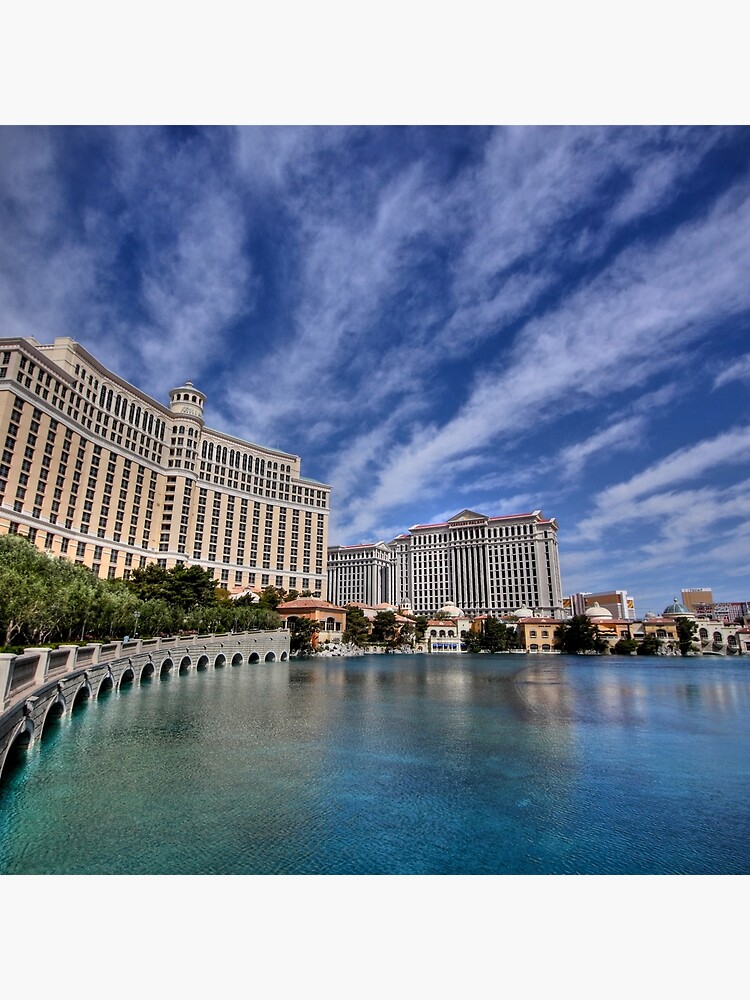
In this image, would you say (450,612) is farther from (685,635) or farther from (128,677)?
(128,677)

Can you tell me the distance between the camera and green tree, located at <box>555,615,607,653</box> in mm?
90750

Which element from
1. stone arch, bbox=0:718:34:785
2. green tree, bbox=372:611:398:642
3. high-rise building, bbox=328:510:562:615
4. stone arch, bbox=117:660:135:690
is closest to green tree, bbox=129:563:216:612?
stone arch, bbox=117:660:135:690

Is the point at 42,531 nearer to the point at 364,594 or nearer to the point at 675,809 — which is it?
the point at 675,809

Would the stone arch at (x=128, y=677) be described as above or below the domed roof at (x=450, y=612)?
below

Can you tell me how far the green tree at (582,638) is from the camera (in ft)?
298

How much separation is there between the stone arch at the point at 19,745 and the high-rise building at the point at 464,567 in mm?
114196

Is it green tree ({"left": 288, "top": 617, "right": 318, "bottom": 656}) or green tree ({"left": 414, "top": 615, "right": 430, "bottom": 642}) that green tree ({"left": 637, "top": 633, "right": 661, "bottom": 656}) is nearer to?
green tree ({"left": 414, "top": 615, "right": 430, "bottom": 642})

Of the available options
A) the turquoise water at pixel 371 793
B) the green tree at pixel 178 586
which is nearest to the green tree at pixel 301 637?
the green tree at pixel 178 586

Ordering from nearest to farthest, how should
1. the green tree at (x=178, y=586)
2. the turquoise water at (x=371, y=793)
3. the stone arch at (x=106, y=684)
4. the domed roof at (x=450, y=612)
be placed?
the turquoise water at (x=371, y=793), the stone arch at (x=106, y=684), the green tree at (x=178, y=586), the domed roof at (x=450, y=612)

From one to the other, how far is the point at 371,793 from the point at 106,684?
62.2 feet

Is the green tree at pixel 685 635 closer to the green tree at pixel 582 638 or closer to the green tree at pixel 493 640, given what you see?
the green tree at pixel 582 638

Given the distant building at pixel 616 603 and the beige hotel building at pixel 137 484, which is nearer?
the beige hotel building at pixel 137 484

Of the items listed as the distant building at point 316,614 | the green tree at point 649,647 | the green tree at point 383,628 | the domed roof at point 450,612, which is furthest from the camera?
the domed roof at point 450,612

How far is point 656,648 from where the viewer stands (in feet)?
297
